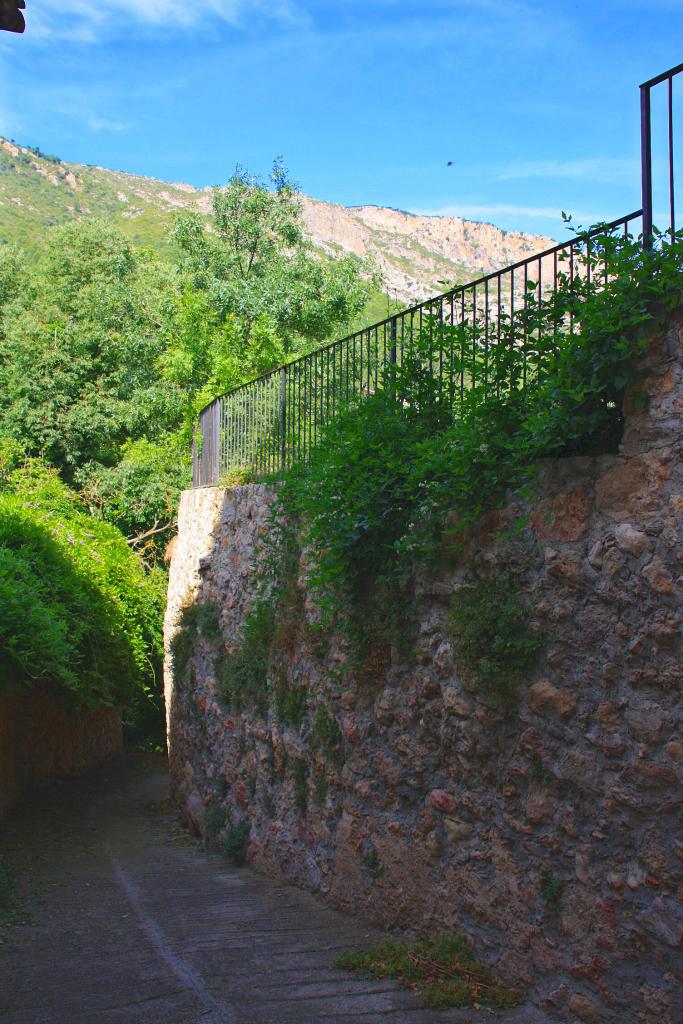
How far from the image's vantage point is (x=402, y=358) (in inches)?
251

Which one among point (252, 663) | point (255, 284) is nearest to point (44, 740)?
point (252, 663)

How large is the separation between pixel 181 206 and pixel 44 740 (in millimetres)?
49578

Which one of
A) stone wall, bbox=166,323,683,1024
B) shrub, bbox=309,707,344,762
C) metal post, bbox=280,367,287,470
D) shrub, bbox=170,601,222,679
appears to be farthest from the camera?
shrub, bbox=170,601,222,679

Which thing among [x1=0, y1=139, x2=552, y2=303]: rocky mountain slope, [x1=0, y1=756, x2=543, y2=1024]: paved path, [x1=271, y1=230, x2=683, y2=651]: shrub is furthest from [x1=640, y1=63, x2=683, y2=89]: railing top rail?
[x1=0, y1=139, x2=552, y2=303]: rocky mountain slope

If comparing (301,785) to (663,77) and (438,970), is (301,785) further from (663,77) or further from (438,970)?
(663,77)

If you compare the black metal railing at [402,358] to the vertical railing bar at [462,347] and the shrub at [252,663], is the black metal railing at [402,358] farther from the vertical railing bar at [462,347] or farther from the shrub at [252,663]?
the shrub at [252,663]

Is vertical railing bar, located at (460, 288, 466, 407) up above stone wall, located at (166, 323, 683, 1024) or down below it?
above

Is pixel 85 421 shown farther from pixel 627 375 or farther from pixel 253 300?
pixel 627 375

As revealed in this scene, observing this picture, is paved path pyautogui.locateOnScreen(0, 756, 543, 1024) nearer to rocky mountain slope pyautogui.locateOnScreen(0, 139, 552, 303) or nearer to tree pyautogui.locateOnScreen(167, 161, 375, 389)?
tree pyautogui.locateOnScreen(167, 161, 375, 389)

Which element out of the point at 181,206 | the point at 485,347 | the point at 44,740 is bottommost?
the point at 44,740

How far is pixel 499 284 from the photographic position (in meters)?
5.44

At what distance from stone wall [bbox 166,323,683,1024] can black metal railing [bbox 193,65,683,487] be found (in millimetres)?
939

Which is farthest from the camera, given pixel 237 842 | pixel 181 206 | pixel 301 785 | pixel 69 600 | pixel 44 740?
pixel 181 206

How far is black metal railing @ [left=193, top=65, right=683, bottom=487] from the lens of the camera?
198 inches
